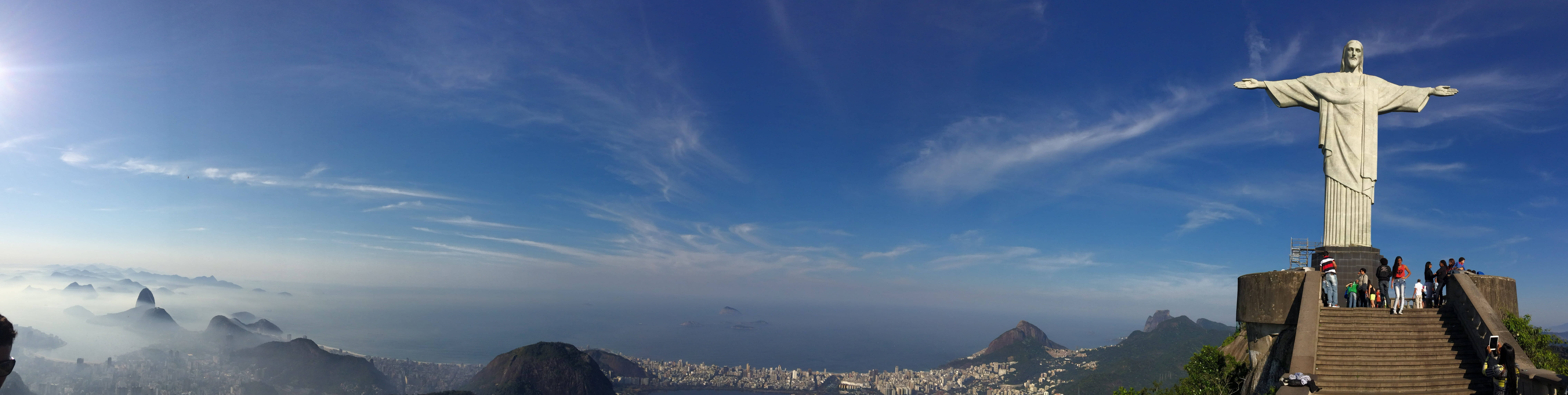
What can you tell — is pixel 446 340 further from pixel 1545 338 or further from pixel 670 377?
pixel 1545 338

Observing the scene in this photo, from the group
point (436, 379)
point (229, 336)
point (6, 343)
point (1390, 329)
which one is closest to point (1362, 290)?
point (1390, 329)

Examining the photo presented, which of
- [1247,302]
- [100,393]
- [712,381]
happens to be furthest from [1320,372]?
[100,393]

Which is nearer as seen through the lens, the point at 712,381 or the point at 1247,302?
the point at 1247,302

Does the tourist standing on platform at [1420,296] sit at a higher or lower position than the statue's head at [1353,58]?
lower

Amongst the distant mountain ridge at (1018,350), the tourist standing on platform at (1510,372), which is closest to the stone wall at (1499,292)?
the tourist standing on platform at (1510,372)

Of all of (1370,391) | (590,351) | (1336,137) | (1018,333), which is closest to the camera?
(1370,391)

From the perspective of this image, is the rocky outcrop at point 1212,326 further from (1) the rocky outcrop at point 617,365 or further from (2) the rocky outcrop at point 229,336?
(2) the rocky outcrop at point 229,336
